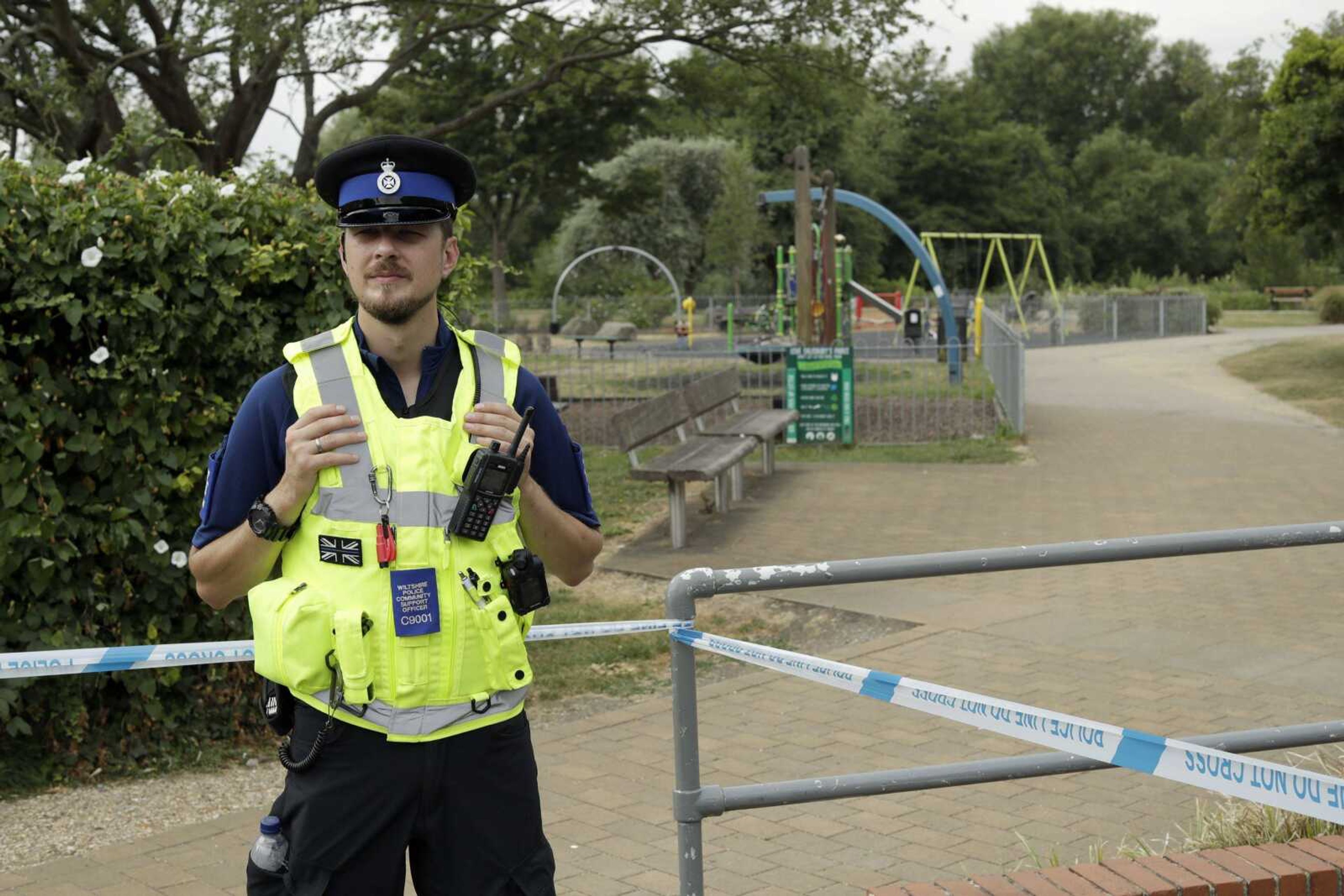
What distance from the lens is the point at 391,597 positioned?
2676 mm

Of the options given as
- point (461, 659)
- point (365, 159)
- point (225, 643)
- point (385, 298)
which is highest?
point (365, 159)

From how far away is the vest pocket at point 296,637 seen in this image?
8.68 feet

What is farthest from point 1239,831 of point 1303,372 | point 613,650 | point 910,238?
point 910,238

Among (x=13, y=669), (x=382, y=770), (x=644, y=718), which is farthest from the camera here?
(x=644, y=718)

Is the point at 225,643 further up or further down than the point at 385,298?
further down

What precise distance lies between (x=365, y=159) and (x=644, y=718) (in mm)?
3935

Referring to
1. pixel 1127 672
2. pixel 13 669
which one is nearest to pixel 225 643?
pixel 13 669

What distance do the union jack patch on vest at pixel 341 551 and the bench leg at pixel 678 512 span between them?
25.3 ft

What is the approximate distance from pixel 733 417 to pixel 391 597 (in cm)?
1207

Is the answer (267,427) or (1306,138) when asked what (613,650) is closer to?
(267,427)

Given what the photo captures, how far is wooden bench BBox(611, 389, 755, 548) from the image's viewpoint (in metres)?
10.5

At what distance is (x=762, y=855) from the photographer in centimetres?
477

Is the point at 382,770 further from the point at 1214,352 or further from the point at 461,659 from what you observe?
the point at 1214,352

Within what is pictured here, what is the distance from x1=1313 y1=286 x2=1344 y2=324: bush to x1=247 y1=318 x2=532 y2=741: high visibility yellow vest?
138 ft
